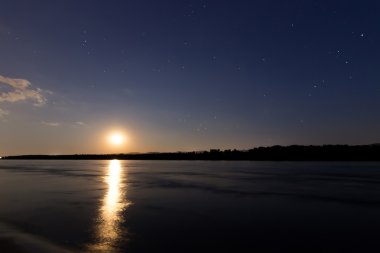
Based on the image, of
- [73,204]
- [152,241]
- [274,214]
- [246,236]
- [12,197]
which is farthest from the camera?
[12,197]

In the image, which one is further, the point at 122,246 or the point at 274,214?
the point at 274,214

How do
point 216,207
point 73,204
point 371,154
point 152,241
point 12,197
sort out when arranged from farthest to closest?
point 371,154 → point 12,197 → point 73,204 → point 216,207 → point 152,241

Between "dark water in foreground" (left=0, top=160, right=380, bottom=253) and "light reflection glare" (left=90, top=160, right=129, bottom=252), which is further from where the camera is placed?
"dark water in foreground" (left=0, top=160, right=380, bottom=253)

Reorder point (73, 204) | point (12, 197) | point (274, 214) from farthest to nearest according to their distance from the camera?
point (12, 197)
point (73, 204)
point (274, 214)

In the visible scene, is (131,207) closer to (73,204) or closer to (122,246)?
(73,204)

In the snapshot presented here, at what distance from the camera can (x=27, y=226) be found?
13797 millimetres

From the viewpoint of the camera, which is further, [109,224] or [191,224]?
[191,224]

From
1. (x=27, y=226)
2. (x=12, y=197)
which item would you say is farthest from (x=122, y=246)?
(x=12, y=197)

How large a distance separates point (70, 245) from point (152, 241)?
8.89 ft

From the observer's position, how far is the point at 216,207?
1902cm

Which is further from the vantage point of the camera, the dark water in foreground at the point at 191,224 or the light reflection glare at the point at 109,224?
the dark water in foreground at the point at 191,224

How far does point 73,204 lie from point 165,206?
578 cm

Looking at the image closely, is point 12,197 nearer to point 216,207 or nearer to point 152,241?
point 216,207

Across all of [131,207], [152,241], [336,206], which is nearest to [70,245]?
[152,241]
